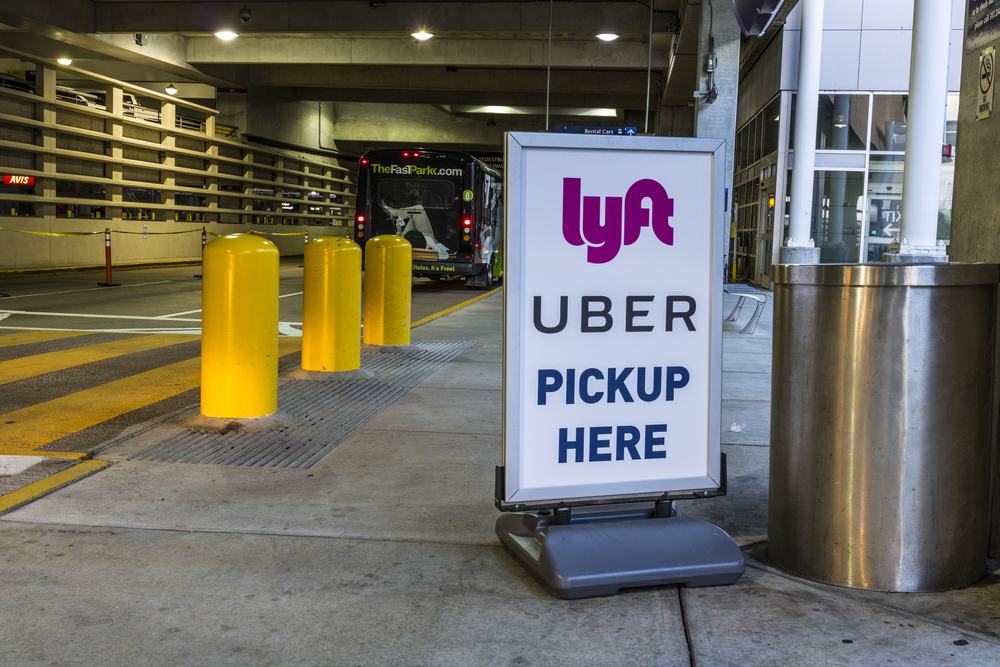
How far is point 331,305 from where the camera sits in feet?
22.0

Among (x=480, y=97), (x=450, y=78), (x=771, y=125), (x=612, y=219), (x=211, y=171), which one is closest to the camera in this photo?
(x=612, y=219)

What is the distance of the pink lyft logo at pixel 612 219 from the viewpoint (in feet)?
10.4

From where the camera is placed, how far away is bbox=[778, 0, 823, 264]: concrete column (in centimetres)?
1786

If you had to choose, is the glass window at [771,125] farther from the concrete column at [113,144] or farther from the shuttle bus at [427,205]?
the concrete column at [113,144]

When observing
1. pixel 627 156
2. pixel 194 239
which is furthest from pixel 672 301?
pixel 194 239

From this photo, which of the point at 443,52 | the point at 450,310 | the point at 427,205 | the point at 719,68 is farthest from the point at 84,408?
the point at 443,52

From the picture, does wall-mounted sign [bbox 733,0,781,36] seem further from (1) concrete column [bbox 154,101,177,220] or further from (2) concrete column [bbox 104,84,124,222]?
(1) concrete column [bbox 154,101,177,220]

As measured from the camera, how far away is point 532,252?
3135 mm

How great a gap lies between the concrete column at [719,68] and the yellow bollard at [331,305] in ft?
32.6

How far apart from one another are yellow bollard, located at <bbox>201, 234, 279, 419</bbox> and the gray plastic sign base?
2.38m

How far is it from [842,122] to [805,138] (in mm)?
1510

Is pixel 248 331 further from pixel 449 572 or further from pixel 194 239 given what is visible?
pixel 194 239

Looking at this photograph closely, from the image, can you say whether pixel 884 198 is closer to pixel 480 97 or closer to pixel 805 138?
pixel 805 138

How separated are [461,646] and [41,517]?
205cm
